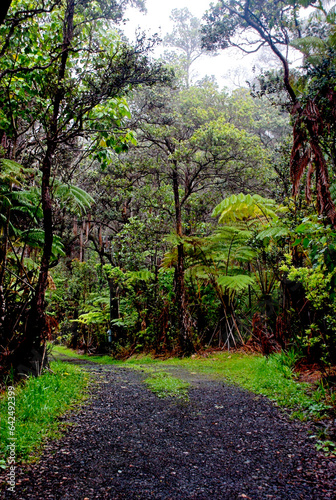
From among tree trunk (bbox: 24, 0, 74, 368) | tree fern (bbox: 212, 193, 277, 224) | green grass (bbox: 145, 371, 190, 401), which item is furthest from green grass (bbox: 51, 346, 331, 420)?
tree fern (bbox: 212, 193, 277, 224)

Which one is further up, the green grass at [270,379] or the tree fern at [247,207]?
the tree fern at [247,207]

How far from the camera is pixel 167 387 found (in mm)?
4543

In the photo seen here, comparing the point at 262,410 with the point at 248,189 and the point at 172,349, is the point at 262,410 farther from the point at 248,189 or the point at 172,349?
the point at 248,189

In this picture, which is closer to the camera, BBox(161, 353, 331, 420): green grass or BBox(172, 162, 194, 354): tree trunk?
BBox(161, 353, 331, 420): green grass

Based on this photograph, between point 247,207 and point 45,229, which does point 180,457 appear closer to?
point 45,229

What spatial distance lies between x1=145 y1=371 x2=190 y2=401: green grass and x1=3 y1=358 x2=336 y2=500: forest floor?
1.25ft

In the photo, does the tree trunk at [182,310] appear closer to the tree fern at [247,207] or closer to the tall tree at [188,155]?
the tall tree at [188,155]

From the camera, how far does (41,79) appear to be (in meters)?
4.21

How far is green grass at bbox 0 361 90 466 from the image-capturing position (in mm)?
2479

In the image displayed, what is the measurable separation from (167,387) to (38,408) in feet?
6.11

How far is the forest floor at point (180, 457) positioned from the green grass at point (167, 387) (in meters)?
0.38

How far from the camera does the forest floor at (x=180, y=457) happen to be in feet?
6.63

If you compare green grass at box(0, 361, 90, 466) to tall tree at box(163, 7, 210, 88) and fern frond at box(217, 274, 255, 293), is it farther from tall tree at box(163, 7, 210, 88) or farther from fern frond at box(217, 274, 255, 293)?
tall tree at box(163, 7, 210, 88)

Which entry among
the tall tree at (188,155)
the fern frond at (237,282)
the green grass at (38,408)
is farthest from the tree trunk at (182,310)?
the green grass at (38,408)
